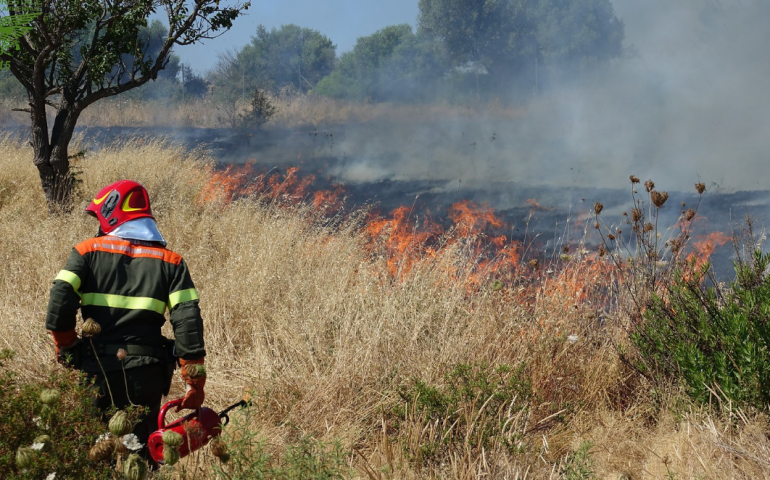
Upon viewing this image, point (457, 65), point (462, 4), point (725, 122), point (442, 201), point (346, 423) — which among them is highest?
point (462, 4)

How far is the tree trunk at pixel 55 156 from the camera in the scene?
8.72m

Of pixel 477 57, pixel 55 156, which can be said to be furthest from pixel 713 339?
pixel 477 57

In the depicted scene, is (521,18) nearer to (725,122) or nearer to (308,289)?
(725,122)

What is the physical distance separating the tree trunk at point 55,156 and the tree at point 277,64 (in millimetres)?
24995

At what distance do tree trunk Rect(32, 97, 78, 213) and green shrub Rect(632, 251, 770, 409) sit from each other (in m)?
7.58

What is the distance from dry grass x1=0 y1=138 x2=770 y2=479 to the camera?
10.9ft

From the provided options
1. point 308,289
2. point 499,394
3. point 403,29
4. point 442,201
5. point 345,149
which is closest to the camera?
point 499,394

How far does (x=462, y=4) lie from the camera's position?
79.4 ft

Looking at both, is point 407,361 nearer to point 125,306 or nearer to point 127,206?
point 125,306

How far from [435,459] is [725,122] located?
14138 millimetres

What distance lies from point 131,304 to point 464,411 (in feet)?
6.07

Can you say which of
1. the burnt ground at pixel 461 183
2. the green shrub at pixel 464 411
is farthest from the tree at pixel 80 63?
the green shrub at pixel 464 411

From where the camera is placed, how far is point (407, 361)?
14.2 feet

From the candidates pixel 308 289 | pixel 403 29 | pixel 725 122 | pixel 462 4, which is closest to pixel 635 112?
pixel 725 122
